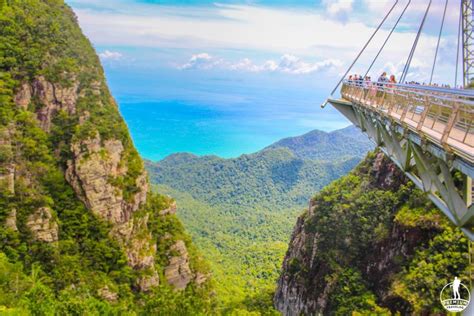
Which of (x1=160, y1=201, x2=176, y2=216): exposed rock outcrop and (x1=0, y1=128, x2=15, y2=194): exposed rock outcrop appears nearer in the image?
(x1=0, y1=128, x2=15, y2=194): exposed rock outcrop

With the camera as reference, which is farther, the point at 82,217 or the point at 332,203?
the point at 332,203

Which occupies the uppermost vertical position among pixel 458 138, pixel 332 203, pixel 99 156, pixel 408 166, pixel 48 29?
pixel 48 29

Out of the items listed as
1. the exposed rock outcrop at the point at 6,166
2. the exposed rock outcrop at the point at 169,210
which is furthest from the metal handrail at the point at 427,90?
the exposed rock outcrop at the point at 169,210

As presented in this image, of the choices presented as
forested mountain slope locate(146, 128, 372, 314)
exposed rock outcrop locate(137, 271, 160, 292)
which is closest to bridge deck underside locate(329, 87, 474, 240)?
exposed rock outcrop locate(137, 271, 160, 292)

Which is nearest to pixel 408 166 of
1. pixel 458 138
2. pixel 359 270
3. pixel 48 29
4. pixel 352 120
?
pixel 458 138

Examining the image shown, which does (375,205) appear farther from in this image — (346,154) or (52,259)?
(346,154)

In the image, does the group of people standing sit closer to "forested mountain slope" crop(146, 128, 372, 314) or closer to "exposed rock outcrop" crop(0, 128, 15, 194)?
"exposed rock outcrop" crop(0, 128, 15, 194)

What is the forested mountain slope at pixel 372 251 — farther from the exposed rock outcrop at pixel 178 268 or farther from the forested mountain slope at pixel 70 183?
the exposed rock outcrop at pixel 178 268
